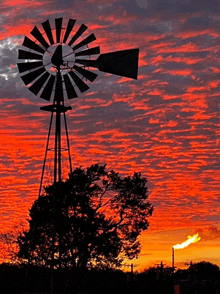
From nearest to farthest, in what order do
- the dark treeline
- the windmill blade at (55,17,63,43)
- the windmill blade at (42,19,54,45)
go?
1. the windmill blade at (55,17,63,43)
2. the windmill blade at (42,19,54,45)
3. the dark treeline

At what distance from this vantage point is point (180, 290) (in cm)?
3891

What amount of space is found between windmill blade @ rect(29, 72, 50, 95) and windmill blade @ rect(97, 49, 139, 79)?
306 cm

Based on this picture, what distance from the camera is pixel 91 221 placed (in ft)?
139

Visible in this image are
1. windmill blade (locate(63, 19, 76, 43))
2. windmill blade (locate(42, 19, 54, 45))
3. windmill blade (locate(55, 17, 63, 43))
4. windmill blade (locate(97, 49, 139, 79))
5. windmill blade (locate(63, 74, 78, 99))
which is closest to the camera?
windmill blade (locate(97, 49, 139, 79))

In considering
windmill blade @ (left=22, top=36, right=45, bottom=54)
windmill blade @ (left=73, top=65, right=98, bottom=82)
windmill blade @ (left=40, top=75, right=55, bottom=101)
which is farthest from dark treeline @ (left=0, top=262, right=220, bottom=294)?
windmill blade @ (left=22, top=36, right=45, bottom=54)

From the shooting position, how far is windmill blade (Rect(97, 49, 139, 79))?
26.4 metres

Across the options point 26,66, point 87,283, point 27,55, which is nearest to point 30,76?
point 26,66

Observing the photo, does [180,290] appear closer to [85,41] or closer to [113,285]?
[113,285]

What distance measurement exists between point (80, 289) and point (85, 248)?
3.46 metres

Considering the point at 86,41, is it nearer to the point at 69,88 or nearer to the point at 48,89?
the point at 69,88

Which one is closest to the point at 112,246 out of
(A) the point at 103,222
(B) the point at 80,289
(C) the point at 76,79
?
(A) the point at 103,222

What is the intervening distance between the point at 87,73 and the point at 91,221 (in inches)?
658

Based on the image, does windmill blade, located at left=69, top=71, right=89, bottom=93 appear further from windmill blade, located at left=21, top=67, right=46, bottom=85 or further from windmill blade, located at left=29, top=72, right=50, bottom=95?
windmill blade, located at left=21, top=67, right=46, bottom=85

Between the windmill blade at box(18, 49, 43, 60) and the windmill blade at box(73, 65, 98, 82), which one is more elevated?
the windmill blade at box(18, 49, 43, 60)
